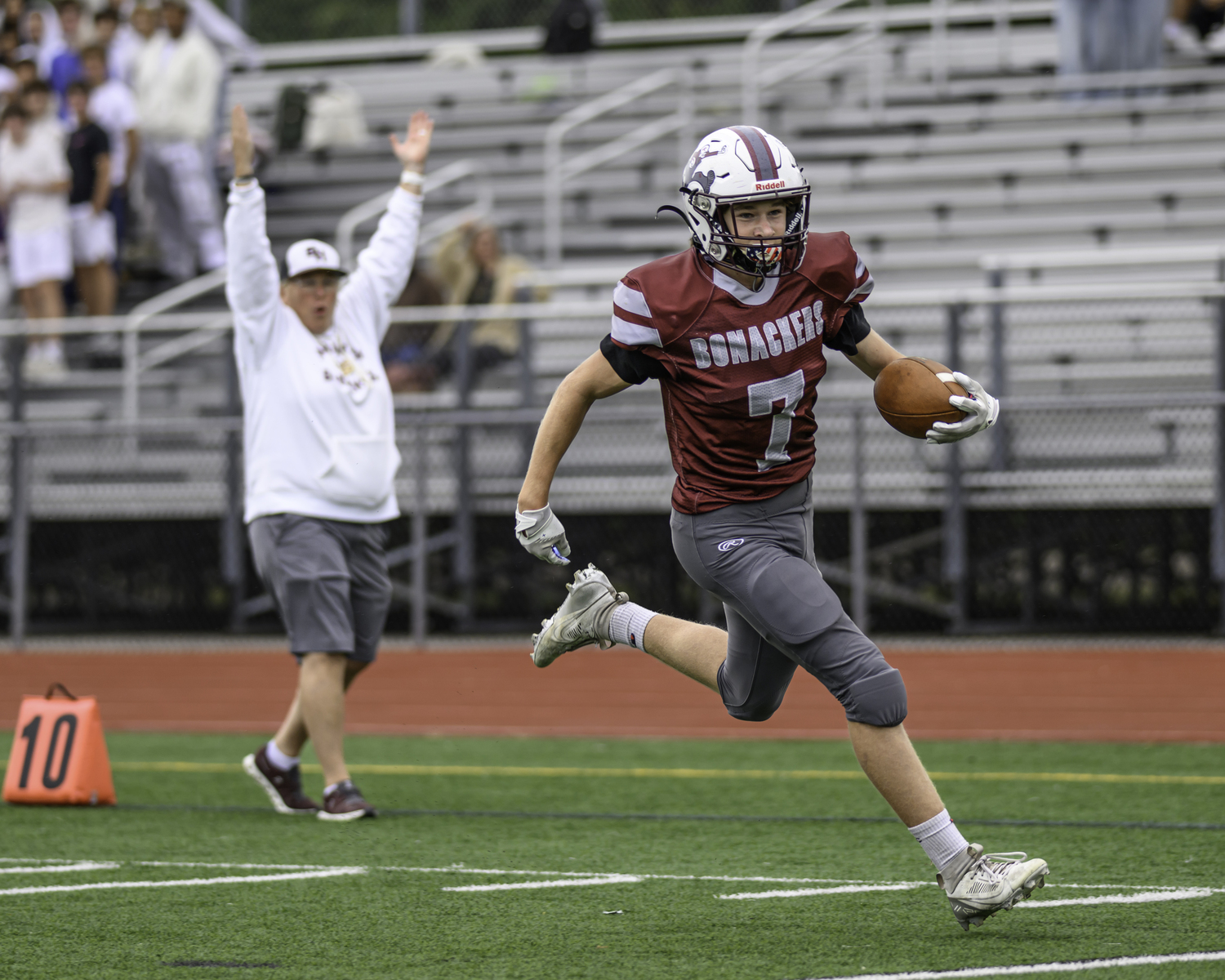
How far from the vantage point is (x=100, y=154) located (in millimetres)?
15922

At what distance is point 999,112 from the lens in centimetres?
1642

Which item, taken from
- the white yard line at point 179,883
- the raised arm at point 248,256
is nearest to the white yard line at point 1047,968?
the white yard line at point 179,883

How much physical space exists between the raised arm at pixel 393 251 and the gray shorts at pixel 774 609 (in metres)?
2.60

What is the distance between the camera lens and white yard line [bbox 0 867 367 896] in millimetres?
5410

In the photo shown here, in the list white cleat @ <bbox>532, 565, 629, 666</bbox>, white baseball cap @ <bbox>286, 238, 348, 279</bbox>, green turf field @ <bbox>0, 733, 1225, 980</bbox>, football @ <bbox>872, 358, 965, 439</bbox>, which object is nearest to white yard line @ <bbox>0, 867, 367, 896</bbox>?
green turf field @ <bbox>0, 733, 1225, 980</bbox>

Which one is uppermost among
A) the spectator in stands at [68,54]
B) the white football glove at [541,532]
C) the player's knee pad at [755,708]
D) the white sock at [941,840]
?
the spectator in stands at [68,54]

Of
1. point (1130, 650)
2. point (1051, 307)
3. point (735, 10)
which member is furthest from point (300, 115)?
point (1130, 650)

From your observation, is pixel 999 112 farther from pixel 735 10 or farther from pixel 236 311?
pixel 236 311

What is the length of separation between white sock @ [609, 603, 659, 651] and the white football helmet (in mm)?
1115

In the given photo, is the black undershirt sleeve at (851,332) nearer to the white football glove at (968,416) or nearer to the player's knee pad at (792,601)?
the white football glove at (968,416)

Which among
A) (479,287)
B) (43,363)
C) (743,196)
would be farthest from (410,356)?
(743,196)

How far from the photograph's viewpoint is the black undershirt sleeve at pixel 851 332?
200 inches

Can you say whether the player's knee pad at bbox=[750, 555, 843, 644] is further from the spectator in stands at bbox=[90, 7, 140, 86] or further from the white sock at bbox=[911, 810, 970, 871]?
the spectator in stands at bbox=[90, 7, 140, 86]

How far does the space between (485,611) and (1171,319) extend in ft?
16.6
